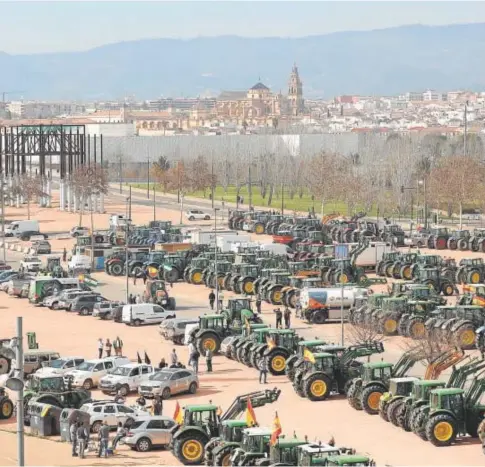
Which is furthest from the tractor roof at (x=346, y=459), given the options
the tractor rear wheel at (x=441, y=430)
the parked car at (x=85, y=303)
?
the parked car at (x=85, y=303)

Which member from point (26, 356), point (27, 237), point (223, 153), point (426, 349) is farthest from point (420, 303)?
point (223, 153)

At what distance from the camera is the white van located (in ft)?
170

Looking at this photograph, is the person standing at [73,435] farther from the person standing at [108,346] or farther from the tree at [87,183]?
the tree at [87,183]

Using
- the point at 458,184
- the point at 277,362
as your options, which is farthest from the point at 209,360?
the point at 458,184

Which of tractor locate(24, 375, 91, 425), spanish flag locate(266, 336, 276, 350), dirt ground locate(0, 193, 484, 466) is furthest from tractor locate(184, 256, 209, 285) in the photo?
tractor locate(24, 375, 91, 425)

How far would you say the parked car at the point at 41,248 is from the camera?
3066 inches

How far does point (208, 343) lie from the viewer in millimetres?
44906

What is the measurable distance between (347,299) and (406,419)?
17993 mm

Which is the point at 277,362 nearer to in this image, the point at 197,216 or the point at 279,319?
the point at 279,319

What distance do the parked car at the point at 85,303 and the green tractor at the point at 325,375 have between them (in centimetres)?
1876

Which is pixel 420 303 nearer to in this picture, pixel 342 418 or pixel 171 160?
pixel 342 418

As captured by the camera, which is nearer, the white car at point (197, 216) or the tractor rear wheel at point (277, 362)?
the tractor rear wheel at point (277, 362)

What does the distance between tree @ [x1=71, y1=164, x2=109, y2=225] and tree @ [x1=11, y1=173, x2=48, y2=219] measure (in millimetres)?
3671

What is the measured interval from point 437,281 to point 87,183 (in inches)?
1803
